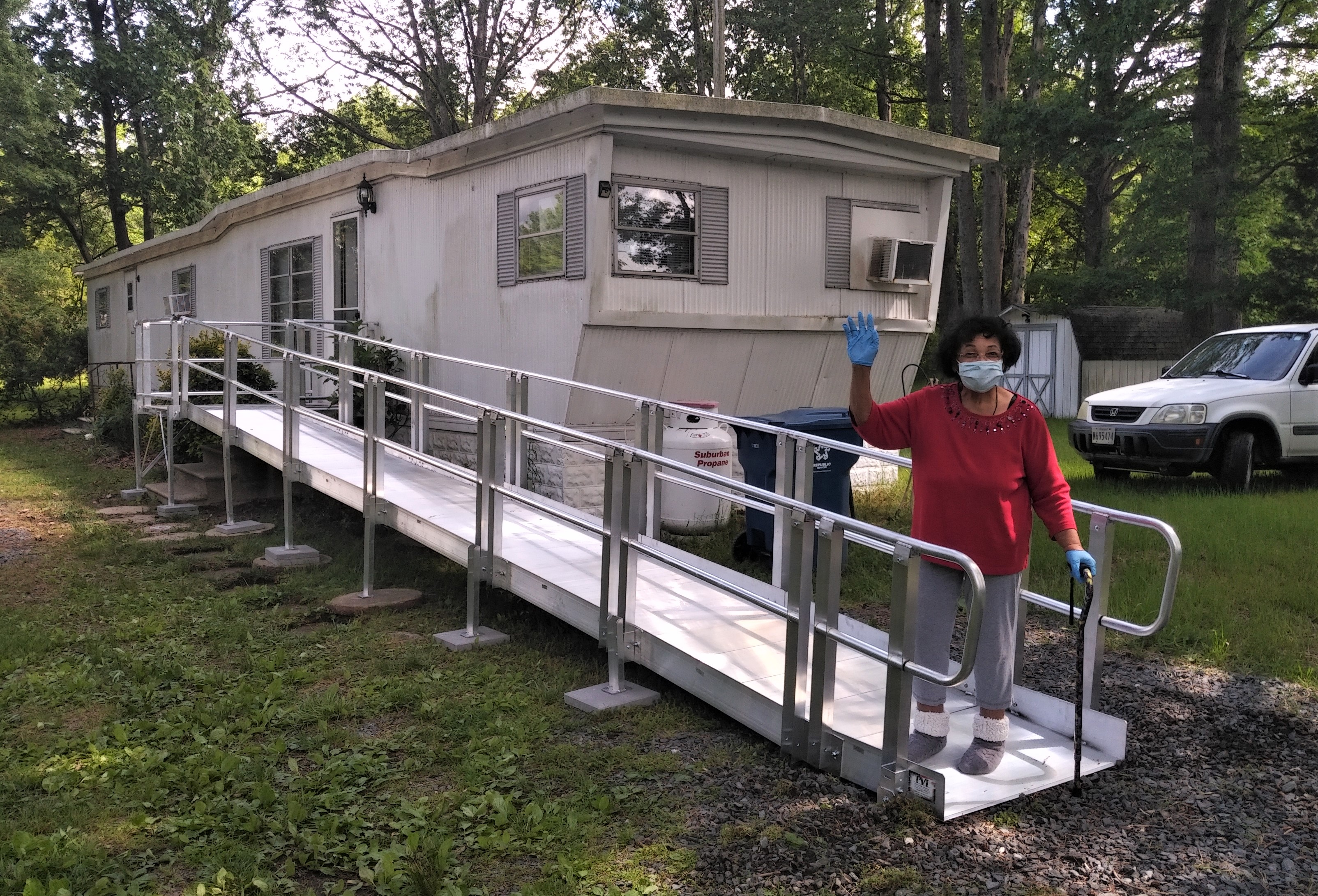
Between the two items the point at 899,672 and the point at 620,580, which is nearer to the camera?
the point at 899,672

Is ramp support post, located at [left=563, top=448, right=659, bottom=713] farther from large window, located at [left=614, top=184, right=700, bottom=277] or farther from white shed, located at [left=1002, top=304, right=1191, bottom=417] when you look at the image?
white shed, located at [left=1002, top=304, right=1191, bottom=417]

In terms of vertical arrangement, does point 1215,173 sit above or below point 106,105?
below

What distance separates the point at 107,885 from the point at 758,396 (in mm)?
7468

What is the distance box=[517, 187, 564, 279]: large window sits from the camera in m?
9.11

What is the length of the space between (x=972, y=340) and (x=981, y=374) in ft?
0.44

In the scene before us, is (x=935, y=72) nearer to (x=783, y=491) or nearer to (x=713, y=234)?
(x=713, y=234)

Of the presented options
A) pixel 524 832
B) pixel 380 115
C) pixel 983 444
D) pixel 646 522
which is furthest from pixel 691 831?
pixel 380 115

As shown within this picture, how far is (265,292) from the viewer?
13992 mm

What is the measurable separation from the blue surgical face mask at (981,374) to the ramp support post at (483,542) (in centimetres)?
291

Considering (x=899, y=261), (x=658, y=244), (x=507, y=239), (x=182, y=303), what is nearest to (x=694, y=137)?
(x=658, y=244)

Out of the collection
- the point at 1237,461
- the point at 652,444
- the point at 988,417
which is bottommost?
the point at 1237,461

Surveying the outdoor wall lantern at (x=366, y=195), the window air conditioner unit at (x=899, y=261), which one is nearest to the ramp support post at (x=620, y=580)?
the window air conditioner unit at (x=899, y=261)

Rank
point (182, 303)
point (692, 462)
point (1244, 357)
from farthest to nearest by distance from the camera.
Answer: point (182, 303) → point (1244, 357) → point (692, 462)

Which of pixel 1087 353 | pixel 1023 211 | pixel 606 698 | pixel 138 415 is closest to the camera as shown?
pixel 606 698
